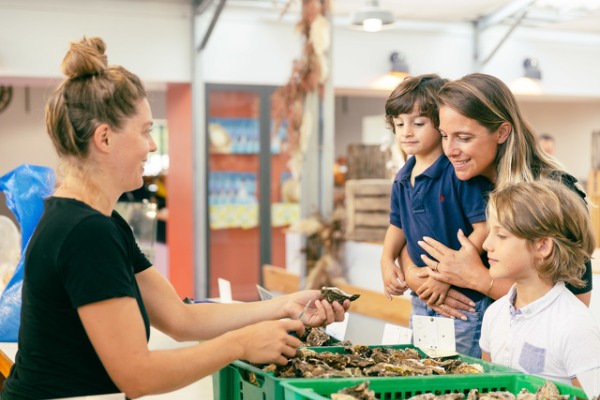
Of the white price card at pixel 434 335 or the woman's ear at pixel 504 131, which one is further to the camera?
the woman's ear at pixel 504 131

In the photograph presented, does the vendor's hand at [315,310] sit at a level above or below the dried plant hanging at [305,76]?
below

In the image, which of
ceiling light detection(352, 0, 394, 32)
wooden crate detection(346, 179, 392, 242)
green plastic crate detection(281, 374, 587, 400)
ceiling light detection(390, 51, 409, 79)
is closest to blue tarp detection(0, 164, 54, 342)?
green plastic crate detection(281, 374, 587, 400)

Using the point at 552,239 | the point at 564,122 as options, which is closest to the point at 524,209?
the point at 552,239

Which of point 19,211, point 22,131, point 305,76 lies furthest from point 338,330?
point 22,131

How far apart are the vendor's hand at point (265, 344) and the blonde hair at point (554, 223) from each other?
0.66 m

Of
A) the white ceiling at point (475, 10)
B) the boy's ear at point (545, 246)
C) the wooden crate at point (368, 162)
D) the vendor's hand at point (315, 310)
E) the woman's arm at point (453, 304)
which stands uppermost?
the white ceiling at point (475, 10)

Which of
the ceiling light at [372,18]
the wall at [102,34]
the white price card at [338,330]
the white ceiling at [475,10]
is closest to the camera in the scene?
the white price card at [338,330]

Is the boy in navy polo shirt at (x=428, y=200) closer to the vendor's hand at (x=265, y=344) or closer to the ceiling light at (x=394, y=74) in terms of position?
the vendor's hand at (x=265, y=344)

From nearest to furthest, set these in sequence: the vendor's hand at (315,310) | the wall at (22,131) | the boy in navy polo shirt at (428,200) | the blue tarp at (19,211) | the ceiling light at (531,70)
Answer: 1. the vendor's hand at (315,310)
2. the boy in navy polo shirt at (428,200)
3. the blue tarp at (19,211)
4. the ceiling light at (531,70)
5. the wall at (22,131)

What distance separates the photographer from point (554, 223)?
1915 mm

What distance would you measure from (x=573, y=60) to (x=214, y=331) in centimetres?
952

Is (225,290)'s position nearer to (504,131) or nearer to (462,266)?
(462,266)

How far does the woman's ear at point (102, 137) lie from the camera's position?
5.30ft

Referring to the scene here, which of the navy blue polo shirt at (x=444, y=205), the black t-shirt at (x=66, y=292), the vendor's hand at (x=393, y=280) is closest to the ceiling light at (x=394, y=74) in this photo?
the vendor's hand at (x=393, y=280)
